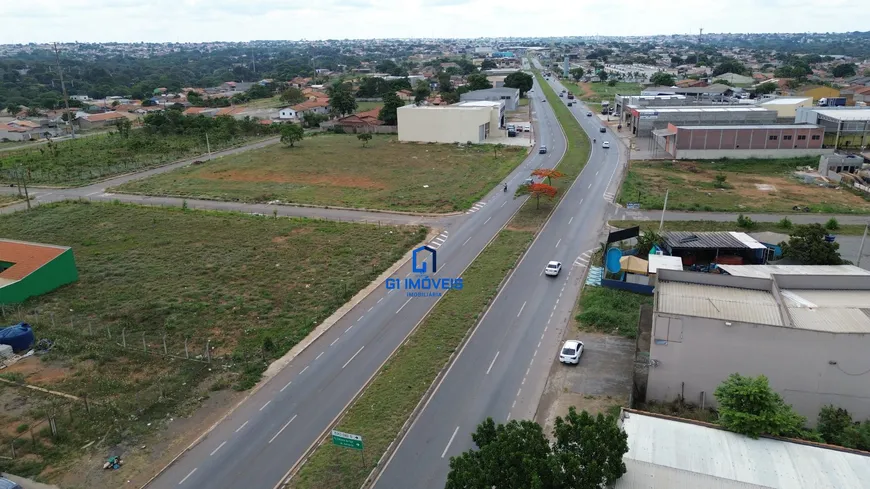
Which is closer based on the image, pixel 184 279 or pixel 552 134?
pixel 184 279

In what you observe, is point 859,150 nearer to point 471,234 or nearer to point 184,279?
point 471,234

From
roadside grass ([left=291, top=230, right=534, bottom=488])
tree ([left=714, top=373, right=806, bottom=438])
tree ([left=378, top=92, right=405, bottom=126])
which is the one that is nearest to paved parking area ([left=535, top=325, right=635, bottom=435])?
tree ([left=714, top=373, right=806, bottom=438])

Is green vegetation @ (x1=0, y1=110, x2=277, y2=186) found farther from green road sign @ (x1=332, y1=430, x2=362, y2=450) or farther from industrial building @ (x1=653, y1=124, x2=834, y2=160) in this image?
industrial building @ (x1=653, y1=124, x2=834, y2=160)

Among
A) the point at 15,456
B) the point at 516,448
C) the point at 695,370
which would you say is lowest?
the point at 15,456

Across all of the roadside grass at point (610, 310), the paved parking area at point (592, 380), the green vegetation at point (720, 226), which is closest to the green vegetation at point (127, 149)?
the roadside grass at point (610, 310)

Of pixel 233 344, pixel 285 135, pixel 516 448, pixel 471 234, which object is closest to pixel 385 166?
pixel 285 135

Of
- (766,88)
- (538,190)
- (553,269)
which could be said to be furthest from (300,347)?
(766,88)

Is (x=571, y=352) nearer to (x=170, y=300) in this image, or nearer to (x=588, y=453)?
(x=588, y=453)
